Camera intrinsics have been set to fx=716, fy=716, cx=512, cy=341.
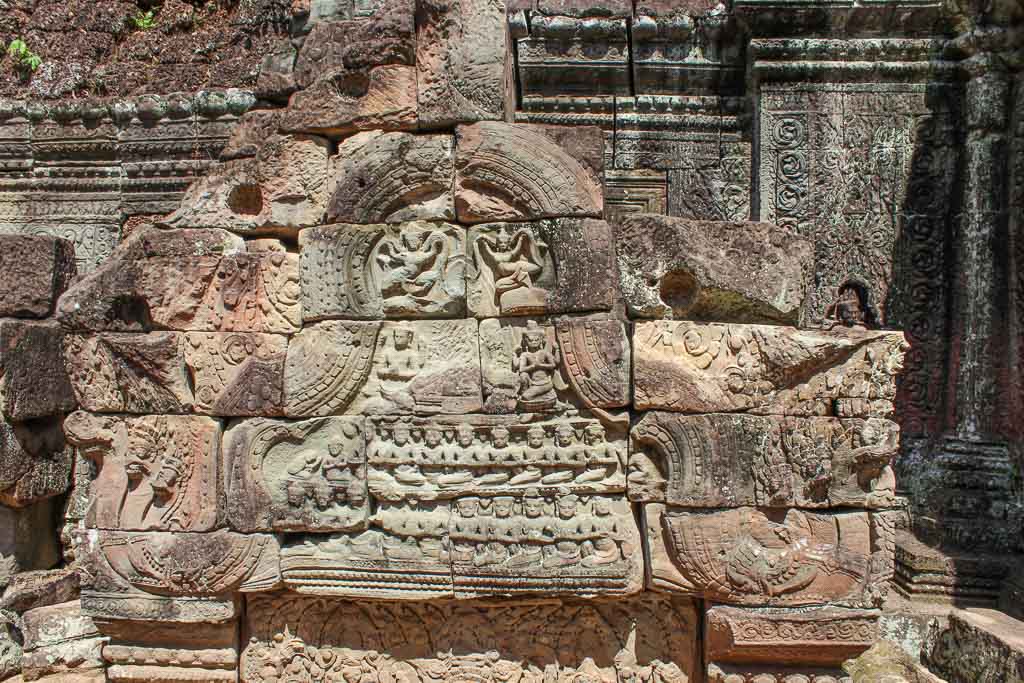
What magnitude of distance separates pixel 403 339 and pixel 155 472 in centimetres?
114

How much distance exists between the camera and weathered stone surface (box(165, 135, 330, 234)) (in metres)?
2.93

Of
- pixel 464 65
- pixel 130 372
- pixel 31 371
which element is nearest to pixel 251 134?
pixel 464 65

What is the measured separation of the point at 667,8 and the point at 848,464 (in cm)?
449

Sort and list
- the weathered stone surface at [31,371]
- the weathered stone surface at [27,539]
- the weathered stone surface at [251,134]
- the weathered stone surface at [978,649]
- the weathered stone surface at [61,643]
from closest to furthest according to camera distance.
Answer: the weathered stone surface at [251,134]
the weathered stone surface at [978,649]
the weathered stone surface at [61,643]
the weathered stone surface at [31,371]
the weathered stone surface at [27,539]

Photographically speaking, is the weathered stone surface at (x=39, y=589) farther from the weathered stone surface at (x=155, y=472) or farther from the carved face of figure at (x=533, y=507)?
the carved face of figure at (x=533, y=507)

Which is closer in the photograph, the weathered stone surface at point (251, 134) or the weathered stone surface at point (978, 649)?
the weathered stone surface at point (251, 134)

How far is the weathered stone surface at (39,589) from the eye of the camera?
3.83 meters

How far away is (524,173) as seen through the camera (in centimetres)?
282

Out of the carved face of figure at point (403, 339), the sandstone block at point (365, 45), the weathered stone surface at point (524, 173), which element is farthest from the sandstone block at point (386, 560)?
the sandstone block at point (365, 45)

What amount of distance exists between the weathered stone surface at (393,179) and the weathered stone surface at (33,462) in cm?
240

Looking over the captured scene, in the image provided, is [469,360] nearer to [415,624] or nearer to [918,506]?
[415,624]

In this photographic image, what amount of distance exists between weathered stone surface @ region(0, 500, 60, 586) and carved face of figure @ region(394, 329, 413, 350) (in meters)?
2.75

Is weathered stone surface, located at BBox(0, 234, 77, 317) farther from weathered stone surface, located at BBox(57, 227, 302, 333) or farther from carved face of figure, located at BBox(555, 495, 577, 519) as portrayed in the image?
carved face of figure, located at BBox(555, 495, 577, 519)

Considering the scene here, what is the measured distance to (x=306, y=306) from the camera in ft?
9.63
